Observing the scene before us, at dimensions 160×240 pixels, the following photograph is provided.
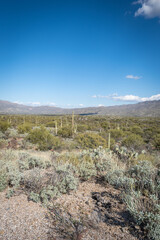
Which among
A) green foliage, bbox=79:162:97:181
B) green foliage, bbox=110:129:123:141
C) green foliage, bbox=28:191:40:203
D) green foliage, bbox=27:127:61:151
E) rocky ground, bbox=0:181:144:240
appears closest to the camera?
rocky ground, bbox=0:181:144:240

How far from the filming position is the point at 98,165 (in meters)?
5.64

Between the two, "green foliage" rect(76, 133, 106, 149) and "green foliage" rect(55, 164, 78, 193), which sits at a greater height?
"green foliage" rect(55, 164, 78, 193)

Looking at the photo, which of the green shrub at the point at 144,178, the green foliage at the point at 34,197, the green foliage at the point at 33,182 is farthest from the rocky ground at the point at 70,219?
the green shrub at the point at 144,178

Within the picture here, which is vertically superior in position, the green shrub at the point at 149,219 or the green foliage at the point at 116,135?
the green shrub at the point at 149,219

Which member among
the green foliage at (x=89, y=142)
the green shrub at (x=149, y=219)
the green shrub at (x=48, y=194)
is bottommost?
the green foliage at (x=89, y=142)

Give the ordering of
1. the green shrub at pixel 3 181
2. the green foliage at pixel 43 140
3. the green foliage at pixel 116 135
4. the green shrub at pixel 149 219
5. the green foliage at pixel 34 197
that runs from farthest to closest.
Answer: the green foliage at pixel 116 135
the green foliage at pixel 43 140
the green shrub at pixel 3 181
the green foliage at pixel 34 197
the green shrub at pixel 149 219

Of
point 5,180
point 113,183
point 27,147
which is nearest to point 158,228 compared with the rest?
point 113,183

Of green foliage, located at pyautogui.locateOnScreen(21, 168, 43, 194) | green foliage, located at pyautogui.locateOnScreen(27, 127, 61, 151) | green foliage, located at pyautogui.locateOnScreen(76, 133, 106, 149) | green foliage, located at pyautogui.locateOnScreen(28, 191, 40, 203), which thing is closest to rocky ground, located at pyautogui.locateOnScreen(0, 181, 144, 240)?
green foliage, located at pyautogui.locateOnScreen(28, 191, 40, 203)

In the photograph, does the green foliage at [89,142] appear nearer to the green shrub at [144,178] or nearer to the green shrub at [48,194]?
the green shrub at [144,178]

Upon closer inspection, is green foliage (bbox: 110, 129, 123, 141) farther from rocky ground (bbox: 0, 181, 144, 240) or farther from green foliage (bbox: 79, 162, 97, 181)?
rocky ground (bbox: 0, 181, 144, 240)

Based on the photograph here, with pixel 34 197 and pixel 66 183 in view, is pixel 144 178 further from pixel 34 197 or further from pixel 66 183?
pixel 34 197

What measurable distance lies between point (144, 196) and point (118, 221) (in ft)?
4.20

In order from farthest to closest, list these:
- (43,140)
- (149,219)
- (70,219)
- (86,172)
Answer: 1. (43,140)
2. (86,172)
3. (70,219)
4. (149,219)

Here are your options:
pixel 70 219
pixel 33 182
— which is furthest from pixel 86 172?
pixel 70 219
